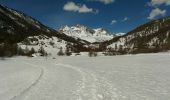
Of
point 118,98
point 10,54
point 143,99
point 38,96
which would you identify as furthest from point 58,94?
point 10,54

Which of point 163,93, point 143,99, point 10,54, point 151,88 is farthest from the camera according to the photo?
point 10,54

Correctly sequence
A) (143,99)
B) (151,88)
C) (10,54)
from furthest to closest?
(10,54), (151,88), (143,99)

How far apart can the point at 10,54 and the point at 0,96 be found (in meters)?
183

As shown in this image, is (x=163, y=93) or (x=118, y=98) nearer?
(x=118, y=98)

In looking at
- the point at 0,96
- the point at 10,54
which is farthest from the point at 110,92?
the point at 10,54

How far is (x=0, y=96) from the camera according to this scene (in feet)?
55.5

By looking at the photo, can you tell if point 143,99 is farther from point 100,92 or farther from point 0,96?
point 0,96

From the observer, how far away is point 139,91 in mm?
17125

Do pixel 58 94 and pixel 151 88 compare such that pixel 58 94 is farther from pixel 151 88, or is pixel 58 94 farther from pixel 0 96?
pixel 151 88

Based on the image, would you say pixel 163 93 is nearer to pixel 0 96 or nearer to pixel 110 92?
pixel 110 92

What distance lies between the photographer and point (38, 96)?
54.5ft

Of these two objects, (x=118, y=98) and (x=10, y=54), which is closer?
(x=118, y=98)

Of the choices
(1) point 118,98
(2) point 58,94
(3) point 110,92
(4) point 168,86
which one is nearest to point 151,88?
(4) point 168,86

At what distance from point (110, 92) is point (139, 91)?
6.03 feet
